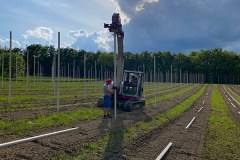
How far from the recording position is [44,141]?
1052cm

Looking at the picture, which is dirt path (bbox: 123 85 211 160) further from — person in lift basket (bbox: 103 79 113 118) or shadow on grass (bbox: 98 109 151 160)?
person in lift basket (bbox: 103 79 113 118)

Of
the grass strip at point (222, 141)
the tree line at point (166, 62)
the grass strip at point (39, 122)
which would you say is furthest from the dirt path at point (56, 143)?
the tree line at point (166, 62)

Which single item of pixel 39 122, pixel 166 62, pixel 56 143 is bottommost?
pixel 56 143

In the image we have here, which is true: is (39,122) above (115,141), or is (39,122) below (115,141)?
above

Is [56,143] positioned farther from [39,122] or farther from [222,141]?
[222,141]

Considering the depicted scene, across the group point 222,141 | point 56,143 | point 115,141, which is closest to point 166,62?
point 222,141

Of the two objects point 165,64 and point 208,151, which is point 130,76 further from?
point 165,64

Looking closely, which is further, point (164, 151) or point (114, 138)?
point (114, 138)

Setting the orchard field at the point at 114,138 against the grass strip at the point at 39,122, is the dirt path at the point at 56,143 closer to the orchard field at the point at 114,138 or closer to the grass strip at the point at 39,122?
the orchard field at the point at 114,138

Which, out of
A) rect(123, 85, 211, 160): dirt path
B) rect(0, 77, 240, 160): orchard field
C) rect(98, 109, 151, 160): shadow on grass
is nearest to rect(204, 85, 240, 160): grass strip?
rect(0, 77, 240, 160): orchard field

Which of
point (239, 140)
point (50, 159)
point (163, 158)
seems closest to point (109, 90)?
point (239, 140)

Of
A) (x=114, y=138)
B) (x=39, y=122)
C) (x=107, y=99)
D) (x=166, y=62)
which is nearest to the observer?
(x=114, y=138)

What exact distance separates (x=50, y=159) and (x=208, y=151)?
520cm

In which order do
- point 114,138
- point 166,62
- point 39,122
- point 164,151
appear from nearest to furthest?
point 164,151 < point 114,138 < point 39,122 < point 166,62
